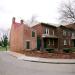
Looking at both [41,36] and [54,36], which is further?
[54,36]

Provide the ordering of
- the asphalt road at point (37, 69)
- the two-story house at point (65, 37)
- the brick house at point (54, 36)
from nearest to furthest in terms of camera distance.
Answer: the asphalt road at point (37, 69), the brick house at point (54, 36), the two-story house at point (65, 37)

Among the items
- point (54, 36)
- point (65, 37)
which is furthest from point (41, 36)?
point (65, 37)

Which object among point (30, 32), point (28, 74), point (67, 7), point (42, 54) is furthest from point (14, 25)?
point (28, 74)

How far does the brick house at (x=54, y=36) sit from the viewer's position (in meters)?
43.9

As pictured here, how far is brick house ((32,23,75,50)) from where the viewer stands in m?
43.9

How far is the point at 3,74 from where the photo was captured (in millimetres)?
11180

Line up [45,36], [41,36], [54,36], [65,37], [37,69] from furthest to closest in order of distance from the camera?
[65,37]
[54,36]
[41,36]
[45,36]
[37,69]

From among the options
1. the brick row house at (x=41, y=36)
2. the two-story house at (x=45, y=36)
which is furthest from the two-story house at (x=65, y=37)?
the two-story house at (x=45, y=36)

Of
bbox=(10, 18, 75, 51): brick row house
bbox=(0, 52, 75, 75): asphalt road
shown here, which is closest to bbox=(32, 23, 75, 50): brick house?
bbox=(10, 18, 75, 51): brick row house

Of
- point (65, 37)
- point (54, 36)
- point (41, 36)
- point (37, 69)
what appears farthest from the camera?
point (65, 37)

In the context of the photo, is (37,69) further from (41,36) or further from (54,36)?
(54,36)

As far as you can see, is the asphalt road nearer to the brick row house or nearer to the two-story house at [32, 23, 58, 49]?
the brick row house

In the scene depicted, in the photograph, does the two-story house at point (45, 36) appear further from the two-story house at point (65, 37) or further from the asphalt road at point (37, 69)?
the asphalt road at point (37, 69)

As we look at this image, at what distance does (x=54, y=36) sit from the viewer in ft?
150
